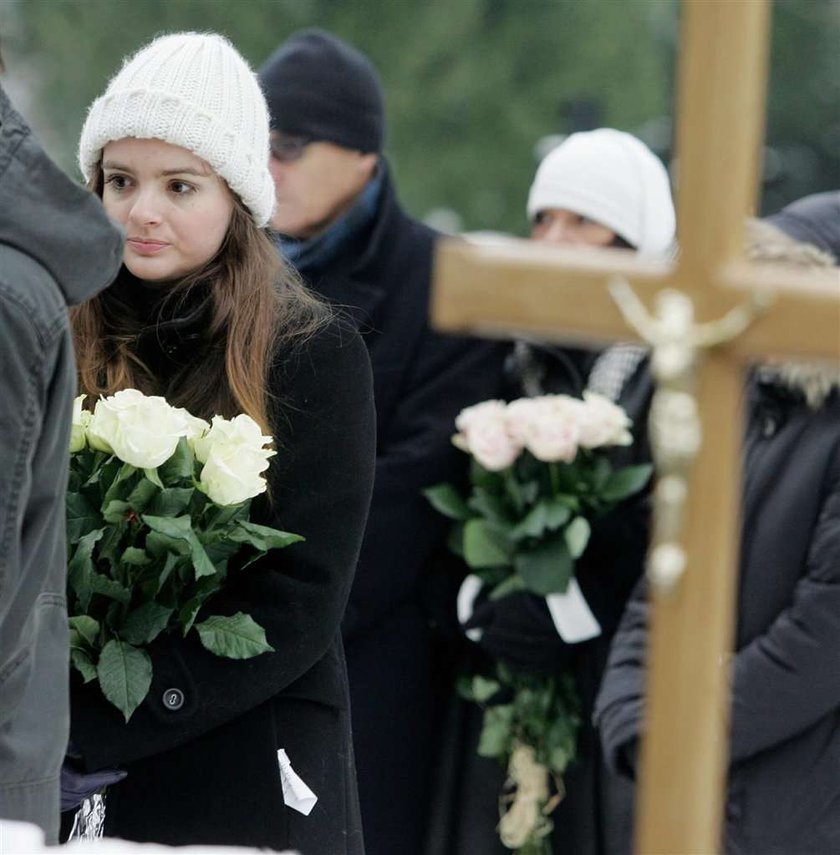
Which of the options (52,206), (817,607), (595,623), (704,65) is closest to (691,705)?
(704,65)

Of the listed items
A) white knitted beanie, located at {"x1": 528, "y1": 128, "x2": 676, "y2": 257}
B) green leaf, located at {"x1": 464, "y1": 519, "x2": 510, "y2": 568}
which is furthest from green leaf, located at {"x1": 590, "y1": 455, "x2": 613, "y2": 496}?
white knitted beanie, located at {"x1": 528, "y1": 128, "x2": 676, "y2": 257}

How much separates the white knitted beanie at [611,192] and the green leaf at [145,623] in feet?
7.06

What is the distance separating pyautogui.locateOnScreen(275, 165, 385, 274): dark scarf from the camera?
460 cm

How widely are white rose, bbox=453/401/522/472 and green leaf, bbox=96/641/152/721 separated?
4.81ft

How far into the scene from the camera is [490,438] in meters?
4.16

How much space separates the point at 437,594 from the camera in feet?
14.5

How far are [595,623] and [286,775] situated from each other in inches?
55.9

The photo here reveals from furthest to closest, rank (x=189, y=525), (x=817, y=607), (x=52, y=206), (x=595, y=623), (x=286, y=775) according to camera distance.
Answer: (x=595, y=623), (x=817, y=607), (x=286, y=775), (x=189, y=525), (x=52, y=206)

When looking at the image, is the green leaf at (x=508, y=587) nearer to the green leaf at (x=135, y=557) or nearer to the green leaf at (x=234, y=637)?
the green leaf at (x=234, y=637)

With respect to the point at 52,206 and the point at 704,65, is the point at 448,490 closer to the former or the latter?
the point at 52,206

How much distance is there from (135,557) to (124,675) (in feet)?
0.55

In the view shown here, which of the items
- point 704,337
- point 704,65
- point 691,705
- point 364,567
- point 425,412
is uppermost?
point 425,412

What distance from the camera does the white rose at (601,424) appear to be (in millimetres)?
4117

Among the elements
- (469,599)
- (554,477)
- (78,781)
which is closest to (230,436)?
(78,781)
